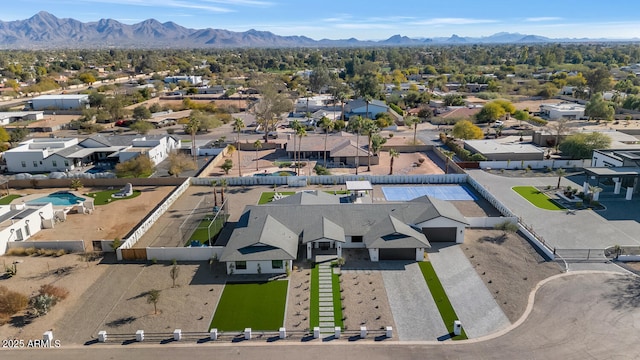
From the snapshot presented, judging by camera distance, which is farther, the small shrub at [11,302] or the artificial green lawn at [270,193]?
the artificial green lawn at [270,193]

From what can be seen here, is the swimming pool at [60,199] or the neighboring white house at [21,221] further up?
the neighboring white house at [21,221]

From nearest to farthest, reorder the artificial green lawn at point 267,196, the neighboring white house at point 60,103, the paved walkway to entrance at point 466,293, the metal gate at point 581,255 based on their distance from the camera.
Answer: the paved walkway to entrance at point 466,293
the metal gate at point 581,255
the artificial green lawn at point 267,196
the neighboring white house at point 60,103

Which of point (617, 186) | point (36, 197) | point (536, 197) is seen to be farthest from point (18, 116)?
point (617, 186)

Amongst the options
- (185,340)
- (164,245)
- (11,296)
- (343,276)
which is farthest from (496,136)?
(11,296)

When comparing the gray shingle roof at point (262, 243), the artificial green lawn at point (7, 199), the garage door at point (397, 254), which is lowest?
the artificial green lawn at point (7, 199)

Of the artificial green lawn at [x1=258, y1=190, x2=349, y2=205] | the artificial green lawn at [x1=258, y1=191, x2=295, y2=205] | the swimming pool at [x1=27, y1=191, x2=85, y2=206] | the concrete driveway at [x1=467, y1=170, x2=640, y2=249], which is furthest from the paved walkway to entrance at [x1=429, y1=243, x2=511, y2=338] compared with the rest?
the swimming pool at [x1=27, y1=191, x2=85, y2=206]

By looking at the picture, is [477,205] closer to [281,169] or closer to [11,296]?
[281,169]

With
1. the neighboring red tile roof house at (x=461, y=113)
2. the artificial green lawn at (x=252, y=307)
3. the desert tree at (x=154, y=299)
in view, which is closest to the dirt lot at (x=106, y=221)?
the desert tree at (x=154, y=299)

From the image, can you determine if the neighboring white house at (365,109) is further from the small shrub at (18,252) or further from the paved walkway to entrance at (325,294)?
the small shrub at (18,252)
